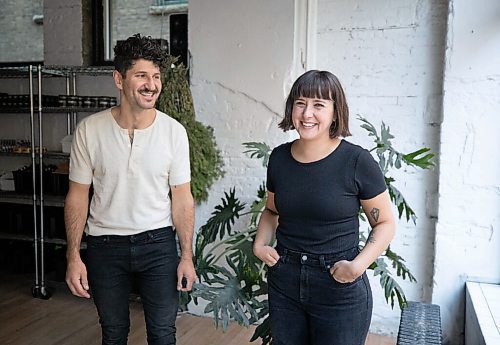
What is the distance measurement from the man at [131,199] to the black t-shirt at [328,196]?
24.2 inches

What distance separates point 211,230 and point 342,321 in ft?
4.75

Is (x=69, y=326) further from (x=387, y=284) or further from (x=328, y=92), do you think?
(x=328, y=92)

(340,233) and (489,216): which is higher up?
(340,233)

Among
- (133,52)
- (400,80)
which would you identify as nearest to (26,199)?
(133,52)

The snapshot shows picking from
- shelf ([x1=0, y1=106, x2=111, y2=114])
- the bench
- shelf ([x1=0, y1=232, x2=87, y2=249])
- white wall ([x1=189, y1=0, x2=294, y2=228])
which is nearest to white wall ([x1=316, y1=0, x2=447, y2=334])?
white wall ([x1=189, y1=0, x2=294, y2=228])

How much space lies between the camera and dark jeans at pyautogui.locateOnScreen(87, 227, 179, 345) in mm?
2080

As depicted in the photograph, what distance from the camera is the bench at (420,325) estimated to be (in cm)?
252

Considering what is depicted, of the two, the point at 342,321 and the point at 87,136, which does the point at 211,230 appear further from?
the point at 342,321

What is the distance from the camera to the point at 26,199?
4.47 m

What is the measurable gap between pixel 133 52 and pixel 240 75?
1.55 m

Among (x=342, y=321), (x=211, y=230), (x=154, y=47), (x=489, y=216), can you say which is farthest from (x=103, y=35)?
(x=342, y=321)

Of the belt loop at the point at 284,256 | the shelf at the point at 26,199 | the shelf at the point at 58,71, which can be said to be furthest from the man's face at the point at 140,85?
the shelf at the point at 26,199

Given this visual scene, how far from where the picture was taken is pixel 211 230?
9.78 ft

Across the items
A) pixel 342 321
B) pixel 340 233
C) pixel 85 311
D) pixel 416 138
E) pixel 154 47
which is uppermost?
pixel 154 47
